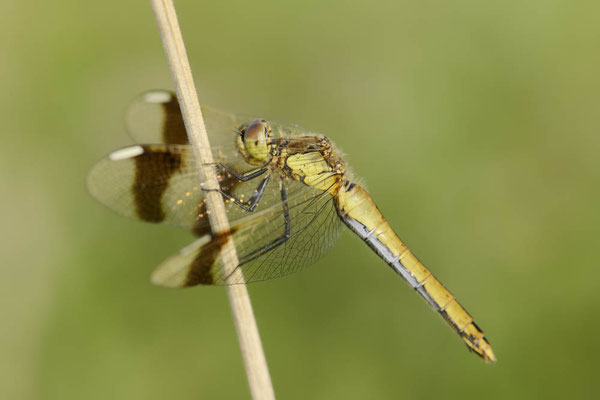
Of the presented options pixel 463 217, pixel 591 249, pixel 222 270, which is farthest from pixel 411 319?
pixel 222 270

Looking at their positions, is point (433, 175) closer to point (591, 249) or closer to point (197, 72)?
point (591, 249)

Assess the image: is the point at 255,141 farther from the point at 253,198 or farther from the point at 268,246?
the point at 268,246

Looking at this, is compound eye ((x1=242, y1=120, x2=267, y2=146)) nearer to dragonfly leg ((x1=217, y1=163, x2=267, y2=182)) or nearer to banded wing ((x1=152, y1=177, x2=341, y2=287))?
dragonfly leg ((x1=217, y1=163, x2=267, y2=182))

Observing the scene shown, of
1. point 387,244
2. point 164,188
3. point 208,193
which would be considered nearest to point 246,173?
point 164,188

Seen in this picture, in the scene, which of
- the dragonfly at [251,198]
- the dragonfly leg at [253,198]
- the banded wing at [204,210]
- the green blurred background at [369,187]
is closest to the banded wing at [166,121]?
the dragonfly at [251,198]

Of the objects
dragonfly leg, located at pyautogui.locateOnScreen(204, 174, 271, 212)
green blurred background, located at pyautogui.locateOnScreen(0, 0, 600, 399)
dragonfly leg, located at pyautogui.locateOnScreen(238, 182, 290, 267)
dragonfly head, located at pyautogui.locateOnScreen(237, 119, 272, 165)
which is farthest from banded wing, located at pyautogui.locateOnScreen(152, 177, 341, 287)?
green blurred background, located at pyautogui.locateOnScreen(0, 0, 600, 399)

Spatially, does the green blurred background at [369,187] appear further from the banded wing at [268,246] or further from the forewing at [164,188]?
the forewing at [164,188]
